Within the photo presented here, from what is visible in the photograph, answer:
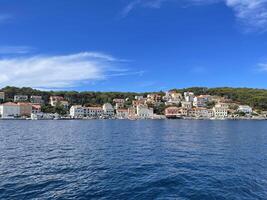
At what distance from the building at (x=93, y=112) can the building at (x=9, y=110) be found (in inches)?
1536

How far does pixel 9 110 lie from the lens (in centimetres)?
17788

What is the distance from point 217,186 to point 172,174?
4223mm

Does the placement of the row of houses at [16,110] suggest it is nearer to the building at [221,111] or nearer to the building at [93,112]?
the building at [93,112]

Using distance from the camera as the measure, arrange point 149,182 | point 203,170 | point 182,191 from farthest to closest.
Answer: point 203,170
point 149,182
point 182,191

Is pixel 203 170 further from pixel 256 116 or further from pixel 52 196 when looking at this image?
pixel 256 116

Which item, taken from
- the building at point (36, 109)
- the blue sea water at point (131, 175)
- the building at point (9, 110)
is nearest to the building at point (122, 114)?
the building at point (36, 109)

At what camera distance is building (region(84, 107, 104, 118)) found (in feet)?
630

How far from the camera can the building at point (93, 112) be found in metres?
192

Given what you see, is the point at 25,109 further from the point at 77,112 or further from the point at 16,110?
the point at 77,112

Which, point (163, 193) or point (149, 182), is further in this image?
point (149, 182)

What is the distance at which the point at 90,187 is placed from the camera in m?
20.5

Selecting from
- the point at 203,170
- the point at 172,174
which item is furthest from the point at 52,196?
the point at 203,170

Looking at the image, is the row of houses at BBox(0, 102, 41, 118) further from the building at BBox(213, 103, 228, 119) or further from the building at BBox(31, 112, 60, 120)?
the building at BBox(213, 103, 228, 119)

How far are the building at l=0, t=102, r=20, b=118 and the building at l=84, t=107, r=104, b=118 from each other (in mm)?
39006
